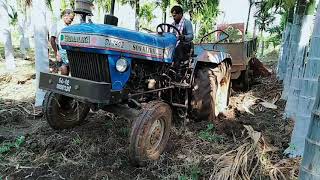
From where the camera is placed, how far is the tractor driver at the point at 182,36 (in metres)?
5.58

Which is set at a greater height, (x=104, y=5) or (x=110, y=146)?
(x=104, y=5)

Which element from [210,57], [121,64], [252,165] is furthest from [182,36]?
[252,165]

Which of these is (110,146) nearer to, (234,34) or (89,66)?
(89,66)

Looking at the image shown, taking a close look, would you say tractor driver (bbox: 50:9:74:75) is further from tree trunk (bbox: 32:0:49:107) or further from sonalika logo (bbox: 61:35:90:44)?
sonalika logo (bbox: 61:35:90:44)

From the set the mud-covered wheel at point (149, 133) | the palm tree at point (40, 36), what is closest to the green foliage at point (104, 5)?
the palm tree at point (40, 36)

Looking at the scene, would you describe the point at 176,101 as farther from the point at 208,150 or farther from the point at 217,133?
the point at 208,150

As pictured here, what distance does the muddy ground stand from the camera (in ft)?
13.7

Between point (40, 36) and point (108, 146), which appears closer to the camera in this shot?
point (108, 146)

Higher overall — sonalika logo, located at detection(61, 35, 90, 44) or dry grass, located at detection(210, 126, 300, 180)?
sonalika logo, located at detection(61, 35, 90, 44)

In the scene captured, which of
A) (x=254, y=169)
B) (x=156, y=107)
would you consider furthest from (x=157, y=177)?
(x=254, y=169)

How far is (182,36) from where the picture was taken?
18.3ft

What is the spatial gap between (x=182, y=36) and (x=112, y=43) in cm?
164

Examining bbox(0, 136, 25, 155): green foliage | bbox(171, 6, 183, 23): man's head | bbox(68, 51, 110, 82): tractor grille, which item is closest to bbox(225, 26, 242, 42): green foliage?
bbox(171, 6, 183, 23): man's head

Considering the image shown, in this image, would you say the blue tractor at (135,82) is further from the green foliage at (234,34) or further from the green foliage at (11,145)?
the green foliage at (234,34)
